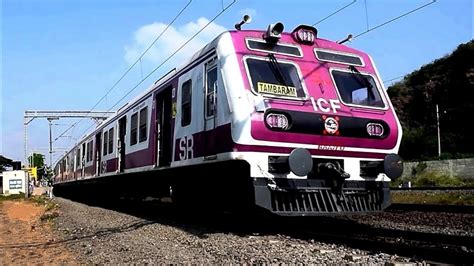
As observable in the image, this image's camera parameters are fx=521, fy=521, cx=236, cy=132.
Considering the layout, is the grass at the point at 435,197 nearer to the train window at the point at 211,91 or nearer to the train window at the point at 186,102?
the train window at the point at 186,102

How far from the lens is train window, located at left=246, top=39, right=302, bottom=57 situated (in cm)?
820

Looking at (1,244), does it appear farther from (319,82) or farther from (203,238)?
(319,82)

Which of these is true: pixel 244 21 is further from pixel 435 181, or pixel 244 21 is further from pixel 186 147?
pixel 435 181

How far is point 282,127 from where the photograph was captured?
24.7ft

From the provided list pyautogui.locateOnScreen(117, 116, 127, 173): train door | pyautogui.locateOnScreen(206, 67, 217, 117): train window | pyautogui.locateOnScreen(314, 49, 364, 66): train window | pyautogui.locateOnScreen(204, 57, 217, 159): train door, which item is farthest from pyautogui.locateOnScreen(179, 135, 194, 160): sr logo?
pyautogui.locateOnScreen(117, 116, 127, 173): train door

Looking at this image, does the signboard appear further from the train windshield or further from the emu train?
the train windshield

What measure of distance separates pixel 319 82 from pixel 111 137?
9.79 meters

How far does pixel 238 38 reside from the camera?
26.6ft

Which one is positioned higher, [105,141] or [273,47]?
[273,47]

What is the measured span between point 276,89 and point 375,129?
6.00 ft

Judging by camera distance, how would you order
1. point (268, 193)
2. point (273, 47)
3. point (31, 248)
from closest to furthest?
point (268, 193)
point (273, 47)
point (31, 248)

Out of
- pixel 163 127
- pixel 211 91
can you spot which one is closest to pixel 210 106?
pixel 211 91

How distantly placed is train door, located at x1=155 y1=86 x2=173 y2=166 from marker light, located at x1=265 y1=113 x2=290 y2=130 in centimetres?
334

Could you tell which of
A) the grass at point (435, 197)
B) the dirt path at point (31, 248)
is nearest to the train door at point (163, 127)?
the dirt path at point (31, 248)
